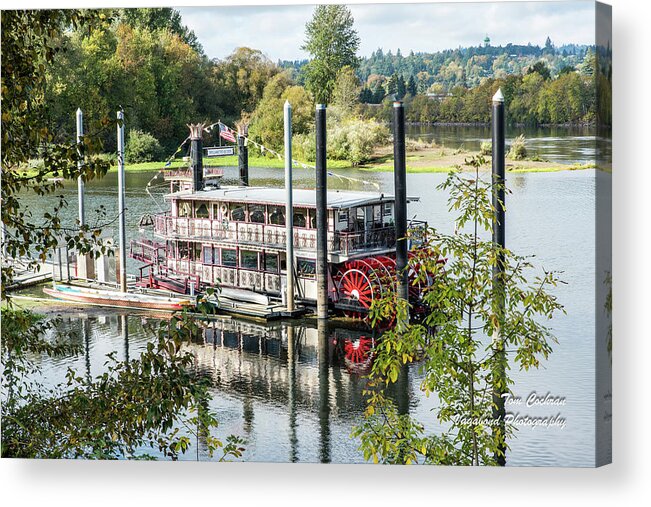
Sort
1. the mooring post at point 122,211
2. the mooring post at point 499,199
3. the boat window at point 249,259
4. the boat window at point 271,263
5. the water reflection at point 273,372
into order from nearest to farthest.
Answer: the mooring post at point 499,199 → the water reflection at point 273,372 → the mooring post at point 122,211 → the boat window at point 271,263 → the boat window at point 249,259

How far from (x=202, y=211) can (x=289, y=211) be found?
0.96 m

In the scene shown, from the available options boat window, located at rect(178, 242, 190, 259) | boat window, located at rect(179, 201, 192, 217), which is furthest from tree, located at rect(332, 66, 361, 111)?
boat window, located at rect(178, 242, 190, 259)

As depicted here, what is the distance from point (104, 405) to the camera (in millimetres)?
8242

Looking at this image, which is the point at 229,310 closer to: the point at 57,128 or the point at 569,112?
the point at 57,128

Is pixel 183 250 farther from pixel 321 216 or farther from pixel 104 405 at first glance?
pixel 104 405

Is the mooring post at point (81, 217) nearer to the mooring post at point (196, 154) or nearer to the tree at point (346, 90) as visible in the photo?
the mooring post at point (196, 154)

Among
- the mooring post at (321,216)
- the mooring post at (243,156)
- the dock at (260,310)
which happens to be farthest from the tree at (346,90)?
the dock at (260,310)

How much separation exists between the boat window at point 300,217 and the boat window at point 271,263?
1.46ft

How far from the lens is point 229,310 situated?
11.1m

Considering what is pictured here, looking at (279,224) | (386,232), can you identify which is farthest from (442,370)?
(279,224)

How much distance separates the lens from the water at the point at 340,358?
31.7 ft

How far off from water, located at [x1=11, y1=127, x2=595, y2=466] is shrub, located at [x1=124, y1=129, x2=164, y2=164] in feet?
0.53

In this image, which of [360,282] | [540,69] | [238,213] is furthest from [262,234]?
[540,69]

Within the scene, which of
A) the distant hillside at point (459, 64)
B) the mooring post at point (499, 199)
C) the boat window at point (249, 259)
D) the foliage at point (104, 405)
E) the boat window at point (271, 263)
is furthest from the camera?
the boat window at point (249, 259)
